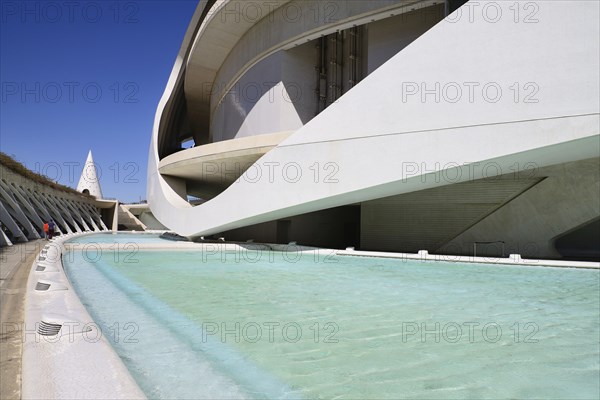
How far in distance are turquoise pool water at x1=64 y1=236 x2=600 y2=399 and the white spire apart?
3355 cm

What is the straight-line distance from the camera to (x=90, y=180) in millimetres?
36781

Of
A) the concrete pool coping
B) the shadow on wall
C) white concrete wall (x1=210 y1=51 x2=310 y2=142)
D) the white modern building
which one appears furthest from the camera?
white concrete wall (x1=210 y1=51 x2=310 y2=142)

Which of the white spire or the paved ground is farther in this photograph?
the white spire

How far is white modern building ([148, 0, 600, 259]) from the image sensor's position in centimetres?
746

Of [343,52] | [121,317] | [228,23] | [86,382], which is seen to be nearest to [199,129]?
[228,23]

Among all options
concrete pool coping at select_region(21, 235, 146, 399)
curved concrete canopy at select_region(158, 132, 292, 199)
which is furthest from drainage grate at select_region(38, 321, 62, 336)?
curved concrete canopy at select_region(158, 132, 292, 199)

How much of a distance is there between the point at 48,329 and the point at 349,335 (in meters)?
2.02

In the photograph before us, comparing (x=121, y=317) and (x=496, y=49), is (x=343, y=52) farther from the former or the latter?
(x=121, y=317)

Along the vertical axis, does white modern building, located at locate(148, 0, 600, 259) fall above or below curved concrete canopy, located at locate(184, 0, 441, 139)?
below

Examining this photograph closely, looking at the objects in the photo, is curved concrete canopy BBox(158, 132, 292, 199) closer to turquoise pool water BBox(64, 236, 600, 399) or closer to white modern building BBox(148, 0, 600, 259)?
white modern building BBox(148, 0, 600, 259)

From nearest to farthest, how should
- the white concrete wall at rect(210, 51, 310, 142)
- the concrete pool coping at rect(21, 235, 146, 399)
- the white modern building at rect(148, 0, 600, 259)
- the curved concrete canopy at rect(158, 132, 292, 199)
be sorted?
the concrete pool coping at rect(21, 235, 146, 399)
the white modern building at rect(148, 0, 600, 259)
the curved concrete canopy at rect(158, 132, 292, 199)
the white concrete wall at rect(210, 51, 310, 142)

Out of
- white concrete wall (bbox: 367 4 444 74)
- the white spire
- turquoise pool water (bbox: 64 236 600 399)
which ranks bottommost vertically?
turquoise pool water (bbox: 64 236 600 399)

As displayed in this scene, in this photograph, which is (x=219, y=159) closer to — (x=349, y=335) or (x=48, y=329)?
(x=349, y=335)

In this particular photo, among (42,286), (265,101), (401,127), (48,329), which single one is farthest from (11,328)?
(265,101)
